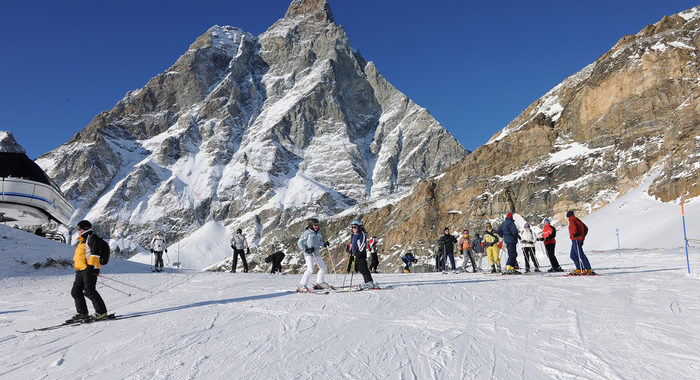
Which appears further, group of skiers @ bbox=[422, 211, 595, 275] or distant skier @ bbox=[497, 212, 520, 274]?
distant skier @ bbox=[497, 212, 520, 274]

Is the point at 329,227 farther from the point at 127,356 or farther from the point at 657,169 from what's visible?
the point at 127,356

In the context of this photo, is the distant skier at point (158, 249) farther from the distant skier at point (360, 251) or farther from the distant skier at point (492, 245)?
the distant skier at point (492, 245)

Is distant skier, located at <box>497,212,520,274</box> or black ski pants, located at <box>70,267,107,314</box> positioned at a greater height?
distant skier, located at <box>497,212,520,274</box>

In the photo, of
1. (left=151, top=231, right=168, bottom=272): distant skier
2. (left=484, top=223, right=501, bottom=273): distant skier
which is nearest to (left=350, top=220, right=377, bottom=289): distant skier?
(left=484, top=223, right=501, bottom=273): distant skier

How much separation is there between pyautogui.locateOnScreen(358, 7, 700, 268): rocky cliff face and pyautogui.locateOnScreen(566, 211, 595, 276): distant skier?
33.6 m

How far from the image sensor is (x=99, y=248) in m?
7.96

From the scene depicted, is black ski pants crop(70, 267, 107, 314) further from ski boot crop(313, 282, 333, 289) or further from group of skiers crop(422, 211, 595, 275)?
group of skiers crop(422, 211, 595, 275)

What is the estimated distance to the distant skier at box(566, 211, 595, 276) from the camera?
1267cm

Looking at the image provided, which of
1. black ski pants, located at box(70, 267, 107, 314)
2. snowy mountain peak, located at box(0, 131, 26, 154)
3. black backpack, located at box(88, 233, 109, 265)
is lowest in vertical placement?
black ski pants, located at box(70, 267, 107, 314)

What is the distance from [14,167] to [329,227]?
7760 centimetres

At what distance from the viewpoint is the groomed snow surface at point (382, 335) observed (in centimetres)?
464

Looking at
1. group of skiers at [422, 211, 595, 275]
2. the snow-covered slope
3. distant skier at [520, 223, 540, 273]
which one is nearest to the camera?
the snow-covered slope

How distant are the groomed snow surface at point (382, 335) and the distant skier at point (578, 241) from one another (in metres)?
2.19

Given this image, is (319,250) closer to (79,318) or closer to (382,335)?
(382,335)
